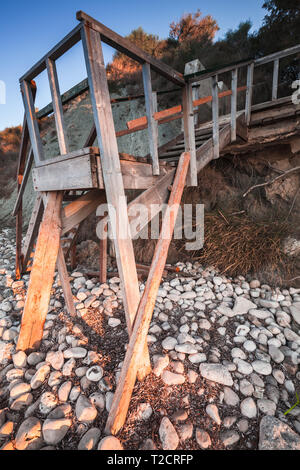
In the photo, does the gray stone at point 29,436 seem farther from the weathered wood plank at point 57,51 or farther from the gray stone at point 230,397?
the weathered wood plank at point 57,51

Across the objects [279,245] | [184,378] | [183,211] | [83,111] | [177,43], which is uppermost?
[177,43]

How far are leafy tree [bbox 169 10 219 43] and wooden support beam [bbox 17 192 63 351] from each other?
12.5 meters

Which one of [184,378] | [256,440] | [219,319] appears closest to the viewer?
[256,440]

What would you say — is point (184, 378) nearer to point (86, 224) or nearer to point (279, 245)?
point (279, 245)

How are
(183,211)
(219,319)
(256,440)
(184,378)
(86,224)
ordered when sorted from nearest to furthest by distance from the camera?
1. (256,440)
2. (184,378)
3. (219,319)
4. (183,211)
5. (86,224)

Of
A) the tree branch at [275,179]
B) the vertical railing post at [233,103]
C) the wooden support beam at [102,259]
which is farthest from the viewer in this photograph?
the tree branch at [275,179]

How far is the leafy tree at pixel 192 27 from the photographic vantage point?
33.4 feet

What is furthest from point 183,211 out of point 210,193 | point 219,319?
point 219,319

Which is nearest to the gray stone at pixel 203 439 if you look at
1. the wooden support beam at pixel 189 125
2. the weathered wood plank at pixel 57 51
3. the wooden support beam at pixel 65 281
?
the wooden support beam at pixel 65 281

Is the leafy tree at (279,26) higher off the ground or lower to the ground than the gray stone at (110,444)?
higher

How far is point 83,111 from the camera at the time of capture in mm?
8883

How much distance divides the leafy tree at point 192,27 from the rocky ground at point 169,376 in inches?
504

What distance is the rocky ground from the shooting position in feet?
4.62

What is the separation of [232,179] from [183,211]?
1228mm
